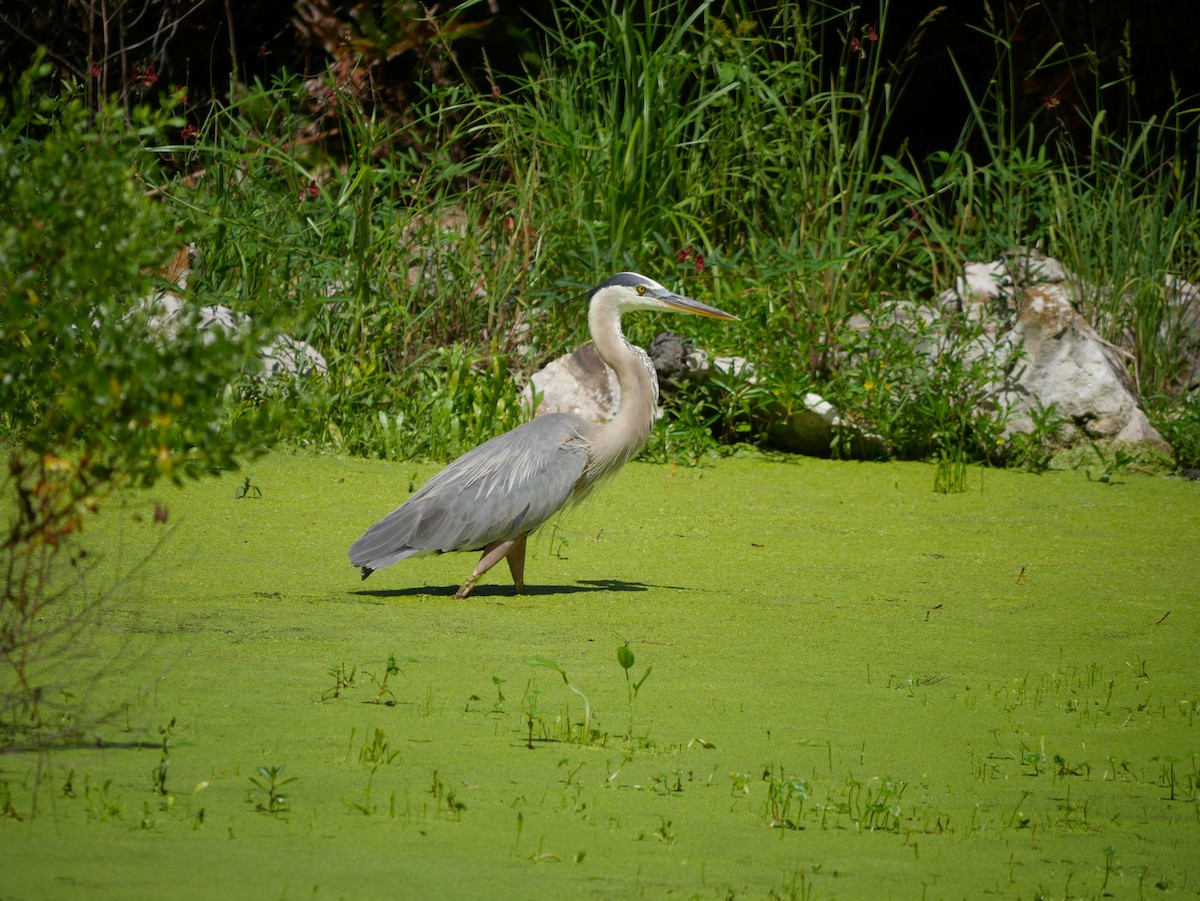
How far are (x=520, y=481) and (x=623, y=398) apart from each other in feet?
1.91

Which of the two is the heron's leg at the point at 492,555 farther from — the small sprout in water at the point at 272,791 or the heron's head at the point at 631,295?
the small sprout in water at the point at 272,791

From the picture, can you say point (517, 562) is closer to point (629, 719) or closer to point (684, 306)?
point (684, 306)

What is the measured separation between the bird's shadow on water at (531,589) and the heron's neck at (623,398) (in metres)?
0.41

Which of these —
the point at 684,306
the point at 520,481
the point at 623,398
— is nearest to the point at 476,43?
the point at 684,306

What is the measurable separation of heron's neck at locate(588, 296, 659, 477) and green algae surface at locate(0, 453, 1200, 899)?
1.29ft

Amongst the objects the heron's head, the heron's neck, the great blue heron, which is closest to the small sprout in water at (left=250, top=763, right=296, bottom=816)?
the great blue heron

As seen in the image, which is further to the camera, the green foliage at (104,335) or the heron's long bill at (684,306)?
the heron's long bill at (684,306)

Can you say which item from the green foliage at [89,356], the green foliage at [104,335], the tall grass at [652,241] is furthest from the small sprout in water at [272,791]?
the tall grass at [652,241]

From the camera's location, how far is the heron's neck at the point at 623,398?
5.01 metres

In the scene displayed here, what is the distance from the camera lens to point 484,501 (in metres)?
4.66

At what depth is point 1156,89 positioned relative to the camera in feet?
32.6

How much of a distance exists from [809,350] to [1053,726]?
421cm

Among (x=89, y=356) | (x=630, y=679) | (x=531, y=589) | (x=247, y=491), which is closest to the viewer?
(x=89, y=356)

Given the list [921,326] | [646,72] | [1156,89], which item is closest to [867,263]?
[921,326]
